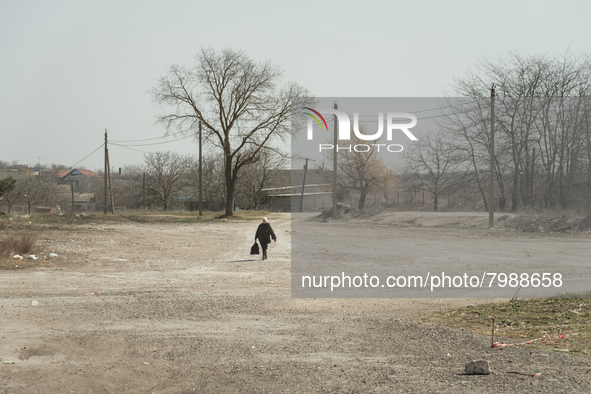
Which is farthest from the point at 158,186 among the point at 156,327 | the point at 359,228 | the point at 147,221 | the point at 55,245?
the point at 156,327

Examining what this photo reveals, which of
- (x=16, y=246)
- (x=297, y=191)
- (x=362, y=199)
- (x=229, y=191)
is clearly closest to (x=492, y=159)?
(x=362, y=199)

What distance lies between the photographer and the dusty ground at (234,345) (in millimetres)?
6059

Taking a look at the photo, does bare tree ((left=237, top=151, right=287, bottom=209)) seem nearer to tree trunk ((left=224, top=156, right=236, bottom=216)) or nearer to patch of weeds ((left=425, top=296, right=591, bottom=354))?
tree trunk ((left=224, top=156, right=236, bottom=216))

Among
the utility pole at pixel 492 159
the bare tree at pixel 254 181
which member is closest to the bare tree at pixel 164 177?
the bare tree at pixel 254 181

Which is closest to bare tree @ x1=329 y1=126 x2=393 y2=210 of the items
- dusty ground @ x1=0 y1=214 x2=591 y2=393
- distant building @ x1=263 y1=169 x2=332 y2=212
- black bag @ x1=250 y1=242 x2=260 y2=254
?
distant building @ x1=263 y1=169 x2=332 y2=212

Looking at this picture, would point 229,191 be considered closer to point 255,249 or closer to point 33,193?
point 255,249

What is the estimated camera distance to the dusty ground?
6.06m

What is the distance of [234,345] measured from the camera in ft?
25.4

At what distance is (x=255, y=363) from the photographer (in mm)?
6852

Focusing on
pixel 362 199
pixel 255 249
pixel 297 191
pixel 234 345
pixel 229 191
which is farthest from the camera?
pixel 297 191

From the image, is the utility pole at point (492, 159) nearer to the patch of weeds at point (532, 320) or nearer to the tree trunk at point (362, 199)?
the tree trunk at point (362, 199)

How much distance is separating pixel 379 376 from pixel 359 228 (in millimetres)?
27574

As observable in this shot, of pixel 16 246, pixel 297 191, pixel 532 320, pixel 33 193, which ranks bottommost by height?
pixel 532 320

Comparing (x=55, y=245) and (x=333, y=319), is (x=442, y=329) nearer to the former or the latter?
(x=333, y=319)
